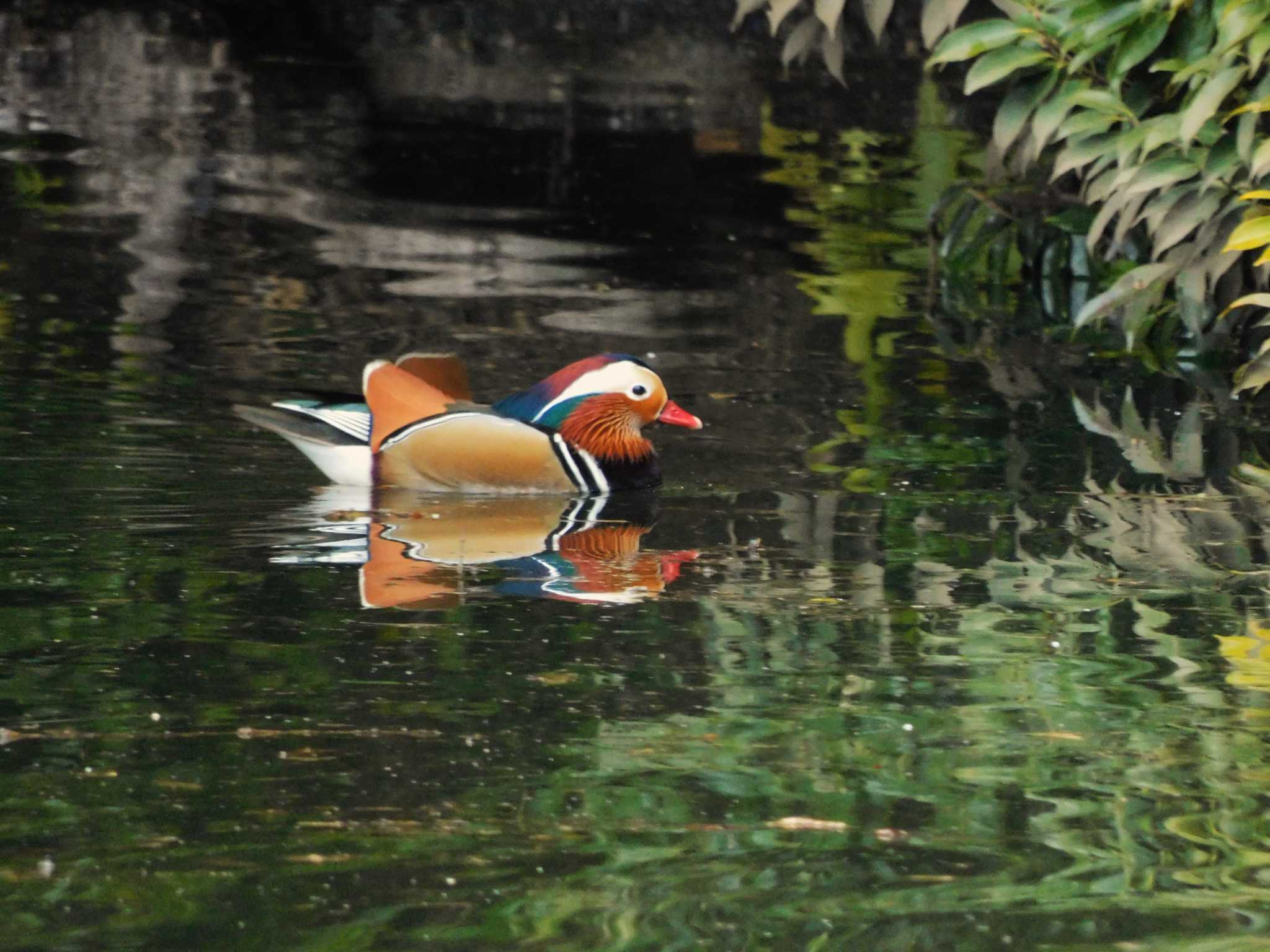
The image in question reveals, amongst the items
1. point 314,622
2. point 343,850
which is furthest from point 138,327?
point 343,850

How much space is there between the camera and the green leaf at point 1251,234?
6.40 meters

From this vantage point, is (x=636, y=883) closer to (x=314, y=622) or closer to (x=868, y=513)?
(x=314, y=622)

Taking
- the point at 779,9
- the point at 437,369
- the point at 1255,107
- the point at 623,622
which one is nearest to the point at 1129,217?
the point at 1255,107

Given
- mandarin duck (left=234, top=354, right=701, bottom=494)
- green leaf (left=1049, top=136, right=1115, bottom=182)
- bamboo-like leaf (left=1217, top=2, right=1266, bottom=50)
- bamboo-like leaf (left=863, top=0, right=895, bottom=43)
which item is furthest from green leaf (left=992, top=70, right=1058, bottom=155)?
mandarin duck (left=234, top=354, right=701, bottom=494)

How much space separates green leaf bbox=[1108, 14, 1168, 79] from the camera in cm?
779

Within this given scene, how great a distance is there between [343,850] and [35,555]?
93.1 inches

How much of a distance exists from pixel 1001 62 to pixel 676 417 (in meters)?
1.94

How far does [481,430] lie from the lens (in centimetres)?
681

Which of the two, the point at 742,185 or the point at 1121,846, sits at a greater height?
the point at 742,185

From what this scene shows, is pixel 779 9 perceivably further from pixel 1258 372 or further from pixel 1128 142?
pixel 1258 372

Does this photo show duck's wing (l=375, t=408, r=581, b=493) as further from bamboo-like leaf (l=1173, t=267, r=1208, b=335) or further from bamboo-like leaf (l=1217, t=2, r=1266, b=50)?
bamboo-like leaf (l=1173, t=267, r=1208, b=335)

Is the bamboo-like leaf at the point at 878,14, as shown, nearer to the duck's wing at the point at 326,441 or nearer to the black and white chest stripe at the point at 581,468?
the black and white chest stripe at the point at 581,468

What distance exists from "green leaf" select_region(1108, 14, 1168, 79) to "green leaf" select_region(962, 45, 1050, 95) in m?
0.33

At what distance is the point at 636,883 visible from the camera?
12.4 feet
